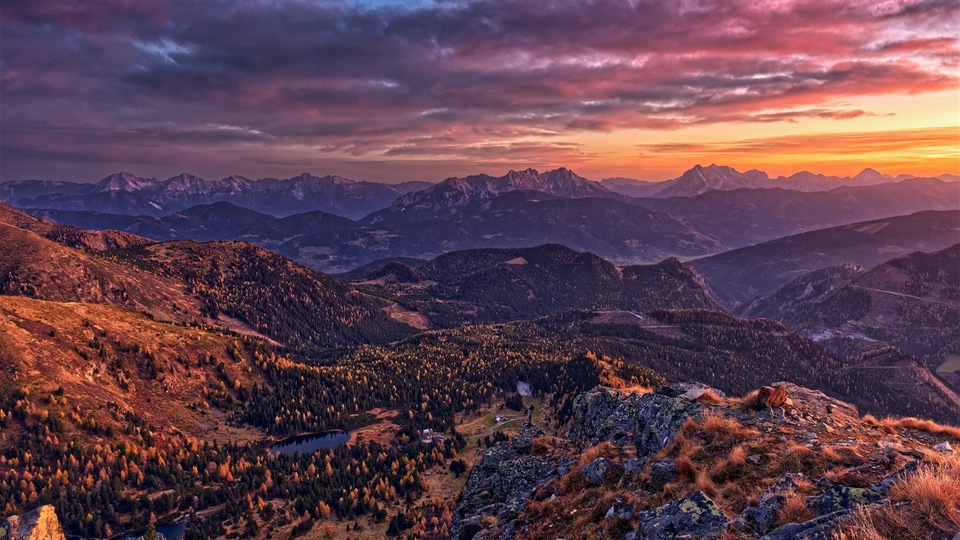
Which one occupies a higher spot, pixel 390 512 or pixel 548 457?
→ pixel 548 457

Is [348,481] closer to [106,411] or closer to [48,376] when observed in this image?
[106,411]

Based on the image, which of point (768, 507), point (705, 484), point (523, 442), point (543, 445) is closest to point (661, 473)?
point (705, 484)

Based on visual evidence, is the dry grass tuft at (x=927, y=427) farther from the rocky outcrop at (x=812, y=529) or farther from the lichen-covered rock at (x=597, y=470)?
the rocky outcrop at (x=812, y=529)

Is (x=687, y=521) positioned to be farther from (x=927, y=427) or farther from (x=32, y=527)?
(x=32, y=527)

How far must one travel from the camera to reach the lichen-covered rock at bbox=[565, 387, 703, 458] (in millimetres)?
43000

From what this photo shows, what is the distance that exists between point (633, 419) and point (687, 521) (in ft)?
96.5

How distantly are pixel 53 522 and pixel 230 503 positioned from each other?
6959cm

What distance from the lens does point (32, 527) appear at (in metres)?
75.4

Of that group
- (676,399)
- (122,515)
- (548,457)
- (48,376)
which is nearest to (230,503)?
(122,515)

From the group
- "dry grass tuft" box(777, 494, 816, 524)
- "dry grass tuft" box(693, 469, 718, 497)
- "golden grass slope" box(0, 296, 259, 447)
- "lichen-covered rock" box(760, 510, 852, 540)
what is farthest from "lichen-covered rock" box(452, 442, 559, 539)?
"golden grass slope" box(0, 296, 259, 447)

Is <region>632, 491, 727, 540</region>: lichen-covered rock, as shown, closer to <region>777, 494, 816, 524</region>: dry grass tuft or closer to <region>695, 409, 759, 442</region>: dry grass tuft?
<region>777, 494, 816, 524</region>: dry grass tuft

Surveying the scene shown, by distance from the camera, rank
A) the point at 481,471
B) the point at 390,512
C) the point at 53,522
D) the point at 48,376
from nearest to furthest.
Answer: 1. the point at 481,471
2. the point at 53,522
3. the point at 390,512
4. the point at 48,376

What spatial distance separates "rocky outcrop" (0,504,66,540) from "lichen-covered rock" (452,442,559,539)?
7721cm

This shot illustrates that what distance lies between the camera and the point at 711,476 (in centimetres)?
3020
